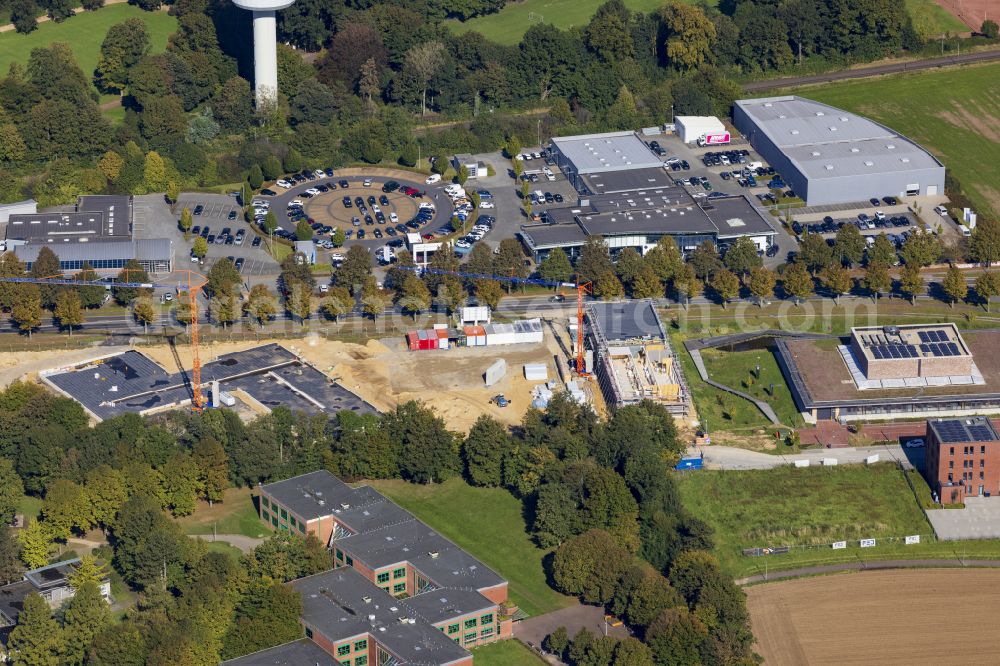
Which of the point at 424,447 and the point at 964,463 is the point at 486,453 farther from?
the point at 964,463

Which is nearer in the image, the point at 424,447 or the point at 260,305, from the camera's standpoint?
the point at 424,447

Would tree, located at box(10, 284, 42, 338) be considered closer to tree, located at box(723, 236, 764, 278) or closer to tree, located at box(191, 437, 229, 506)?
tree, located at box(191, 437, 229, 506)

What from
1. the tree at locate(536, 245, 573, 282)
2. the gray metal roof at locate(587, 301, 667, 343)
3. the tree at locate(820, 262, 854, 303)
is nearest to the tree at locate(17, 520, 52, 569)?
the gray metal roof at locate(587, 301, 667, 343)

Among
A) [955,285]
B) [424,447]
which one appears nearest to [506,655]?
[424,447]

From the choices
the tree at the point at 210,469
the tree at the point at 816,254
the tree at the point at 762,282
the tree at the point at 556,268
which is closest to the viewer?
the tree at the point at 210,469

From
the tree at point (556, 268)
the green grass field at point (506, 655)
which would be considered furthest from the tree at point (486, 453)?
the tree at point (556, 268)

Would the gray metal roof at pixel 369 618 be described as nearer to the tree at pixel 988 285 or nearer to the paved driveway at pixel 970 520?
the paved driveway at pixel 970 520
